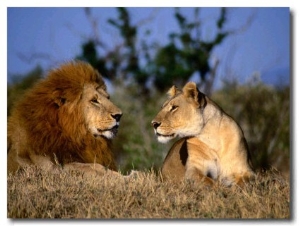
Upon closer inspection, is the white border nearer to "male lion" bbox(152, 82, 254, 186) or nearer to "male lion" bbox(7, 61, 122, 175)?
"male lion" bbox(7, 61, 122, 175)

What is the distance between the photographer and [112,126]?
21.4ft

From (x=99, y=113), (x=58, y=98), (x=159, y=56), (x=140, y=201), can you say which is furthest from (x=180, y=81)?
(x=140, y=201)

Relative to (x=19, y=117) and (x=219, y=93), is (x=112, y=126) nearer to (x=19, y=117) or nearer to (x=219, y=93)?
(x=19, y=117)

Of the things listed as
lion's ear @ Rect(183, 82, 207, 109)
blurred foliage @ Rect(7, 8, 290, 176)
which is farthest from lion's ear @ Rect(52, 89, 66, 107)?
lion's ear @ Rect(183, 82, 207, 109)

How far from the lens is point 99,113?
6.55 meters

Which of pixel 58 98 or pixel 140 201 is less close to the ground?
pixel 58 98

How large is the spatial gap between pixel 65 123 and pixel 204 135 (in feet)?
3.29

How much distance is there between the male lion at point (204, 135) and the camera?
20.6 feet

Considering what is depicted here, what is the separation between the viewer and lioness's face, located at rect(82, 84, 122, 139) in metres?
6.50

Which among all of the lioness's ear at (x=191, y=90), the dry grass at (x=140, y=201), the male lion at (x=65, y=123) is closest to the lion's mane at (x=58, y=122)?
the male lion at (x=65, y=123)

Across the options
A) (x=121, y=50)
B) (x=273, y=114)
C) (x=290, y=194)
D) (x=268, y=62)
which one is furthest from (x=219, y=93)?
(x=290, y=194)
